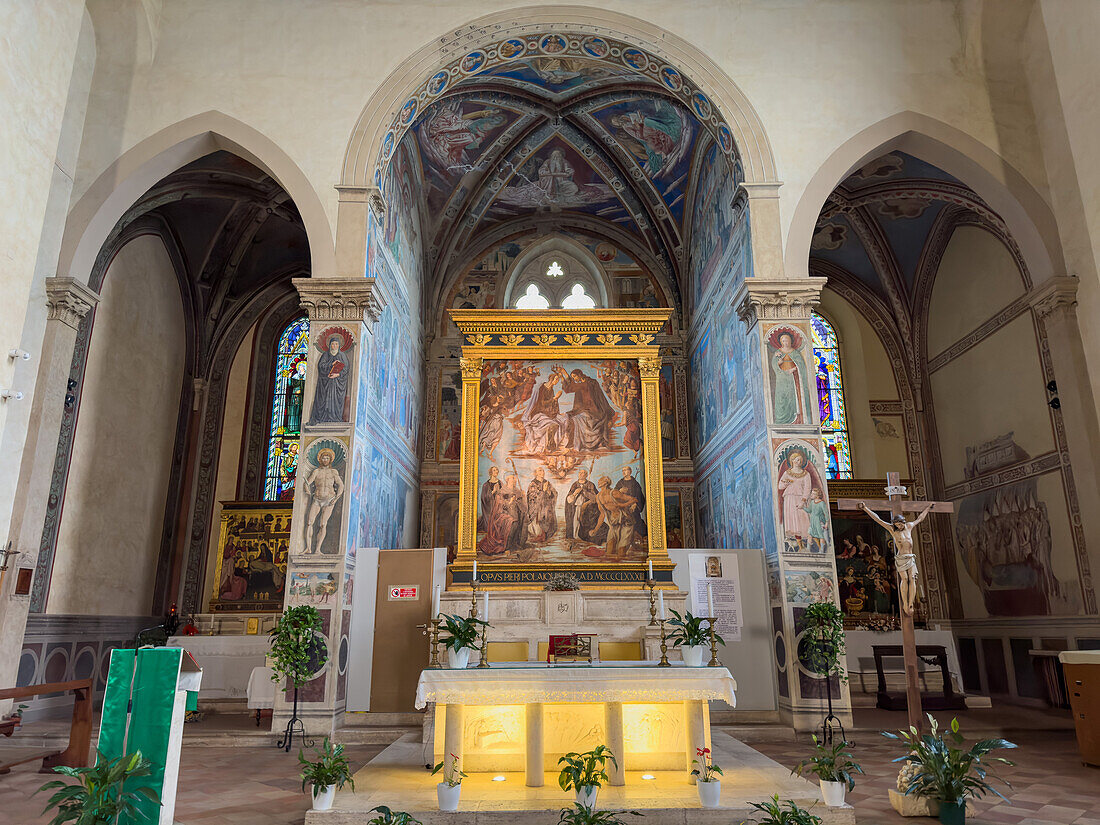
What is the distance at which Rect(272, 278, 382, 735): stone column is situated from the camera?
9578 mm

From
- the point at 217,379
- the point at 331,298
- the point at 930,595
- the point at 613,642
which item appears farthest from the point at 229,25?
the point at 930,595

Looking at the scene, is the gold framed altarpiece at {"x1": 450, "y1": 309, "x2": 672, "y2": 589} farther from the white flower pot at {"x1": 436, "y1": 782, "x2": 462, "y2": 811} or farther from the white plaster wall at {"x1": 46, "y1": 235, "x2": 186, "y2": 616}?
the white plaster wall at {"x1": 46, "y1": 235, "x2": 186, "y2": 616}

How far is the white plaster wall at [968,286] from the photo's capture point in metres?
14.0

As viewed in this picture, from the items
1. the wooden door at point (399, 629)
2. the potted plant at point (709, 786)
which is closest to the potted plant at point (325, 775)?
the potted plant at point (709, 786)

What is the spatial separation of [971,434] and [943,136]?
6.15m

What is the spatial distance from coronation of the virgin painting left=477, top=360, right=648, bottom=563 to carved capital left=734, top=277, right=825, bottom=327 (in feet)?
7.16

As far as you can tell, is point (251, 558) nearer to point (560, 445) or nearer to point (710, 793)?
point (560, 445)

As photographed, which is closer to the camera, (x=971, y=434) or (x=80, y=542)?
(x=80, y=542)

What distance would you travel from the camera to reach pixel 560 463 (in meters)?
11.6

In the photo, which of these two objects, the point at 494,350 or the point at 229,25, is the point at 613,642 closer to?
the point at 494,350

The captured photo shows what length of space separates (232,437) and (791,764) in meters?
12.9

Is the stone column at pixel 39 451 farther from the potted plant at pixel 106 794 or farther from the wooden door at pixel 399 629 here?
the potted plant at pixel 106 794

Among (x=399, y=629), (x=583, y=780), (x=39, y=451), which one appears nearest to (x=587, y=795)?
(x=583, y=780)

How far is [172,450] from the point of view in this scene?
50.6ft
